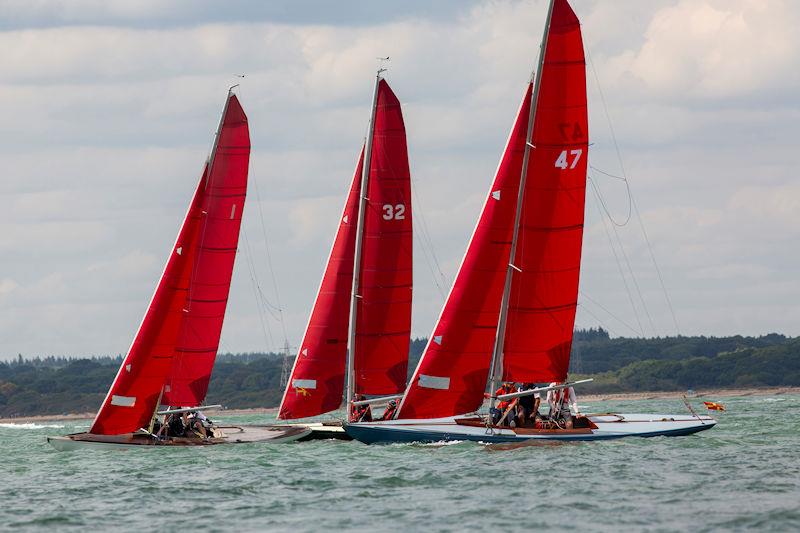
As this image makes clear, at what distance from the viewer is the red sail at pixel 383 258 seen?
160ft

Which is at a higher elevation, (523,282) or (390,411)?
(523,282)

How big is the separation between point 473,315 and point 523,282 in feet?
7.47

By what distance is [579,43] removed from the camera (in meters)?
40.8

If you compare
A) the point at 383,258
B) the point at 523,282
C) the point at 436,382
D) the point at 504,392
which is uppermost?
the point at 383,258

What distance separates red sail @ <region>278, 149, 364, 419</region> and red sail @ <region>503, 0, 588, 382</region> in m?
9.20

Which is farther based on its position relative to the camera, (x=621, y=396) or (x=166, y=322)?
(x=621, y=396)

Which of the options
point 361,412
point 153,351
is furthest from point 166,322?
point 361,412

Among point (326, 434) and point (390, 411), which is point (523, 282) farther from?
point (326, 434)

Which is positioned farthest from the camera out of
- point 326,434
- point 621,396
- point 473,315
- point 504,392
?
point 621,396

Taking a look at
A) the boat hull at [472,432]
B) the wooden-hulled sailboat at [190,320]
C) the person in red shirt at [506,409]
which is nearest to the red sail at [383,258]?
the wooden-hulled sailboat at [190,320]

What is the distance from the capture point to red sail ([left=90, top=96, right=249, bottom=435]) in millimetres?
47062

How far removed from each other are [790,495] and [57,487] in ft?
60.3

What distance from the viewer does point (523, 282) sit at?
137 feet

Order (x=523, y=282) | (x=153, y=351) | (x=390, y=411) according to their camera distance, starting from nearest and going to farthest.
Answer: (x=523, y=282) → (x=153, y=351) → (x=390, y=411)
